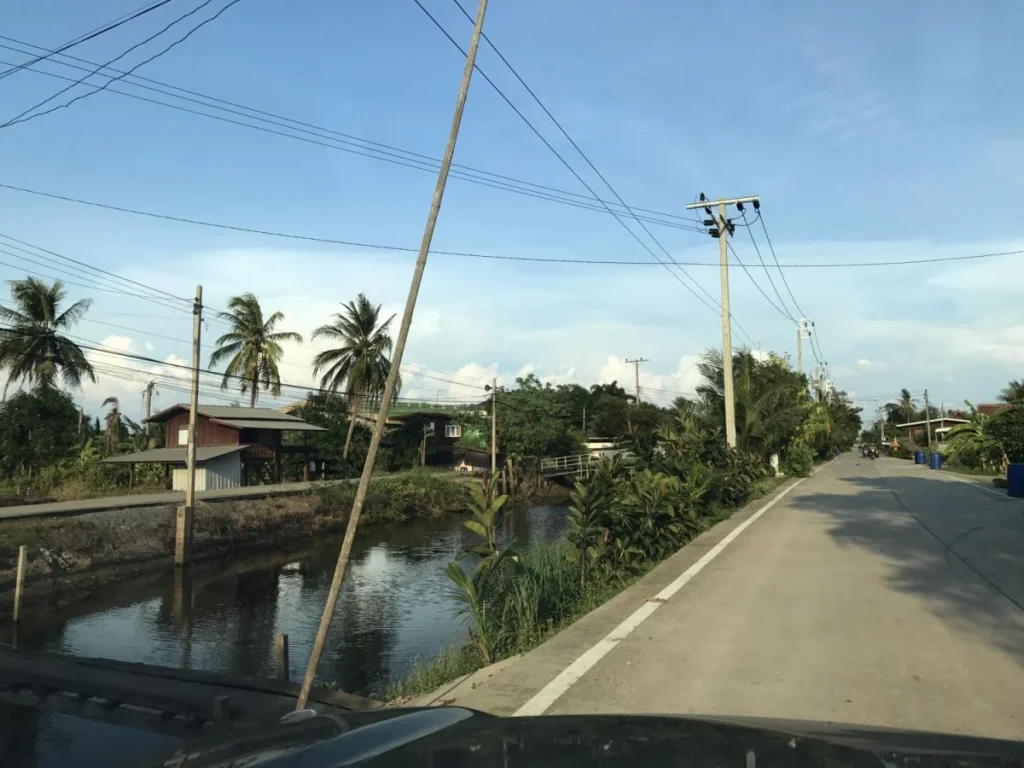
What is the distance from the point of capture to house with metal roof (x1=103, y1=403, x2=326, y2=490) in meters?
38.1

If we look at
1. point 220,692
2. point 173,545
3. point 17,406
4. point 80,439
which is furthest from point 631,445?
point 80,439

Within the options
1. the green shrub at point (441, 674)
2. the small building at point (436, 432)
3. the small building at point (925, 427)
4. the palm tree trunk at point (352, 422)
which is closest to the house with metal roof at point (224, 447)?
the palm tree trunk at point (352, 422)

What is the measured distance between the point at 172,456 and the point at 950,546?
112 ft

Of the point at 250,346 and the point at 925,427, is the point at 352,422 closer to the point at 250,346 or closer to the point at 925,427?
the point at 250,346

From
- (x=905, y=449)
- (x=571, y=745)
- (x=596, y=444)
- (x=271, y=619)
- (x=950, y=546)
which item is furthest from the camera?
(x=905, y=449)

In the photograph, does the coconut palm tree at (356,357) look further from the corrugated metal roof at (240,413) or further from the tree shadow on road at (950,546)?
the tree shadow on road at (950,546)

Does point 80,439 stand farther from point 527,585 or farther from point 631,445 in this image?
point 527,585

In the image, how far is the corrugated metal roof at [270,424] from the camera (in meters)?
40.4

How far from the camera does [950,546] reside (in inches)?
462

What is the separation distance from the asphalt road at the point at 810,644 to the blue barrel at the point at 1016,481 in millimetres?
10518

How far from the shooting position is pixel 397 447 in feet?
176

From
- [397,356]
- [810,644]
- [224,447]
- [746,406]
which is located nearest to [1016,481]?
[746,406]

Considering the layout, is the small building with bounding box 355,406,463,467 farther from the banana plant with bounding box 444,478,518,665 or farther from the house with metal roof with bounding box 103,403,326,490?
the banana plant with bounding box 444,478,518,665

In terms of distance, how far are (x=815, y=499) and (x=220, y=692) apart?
1958 centimetres
